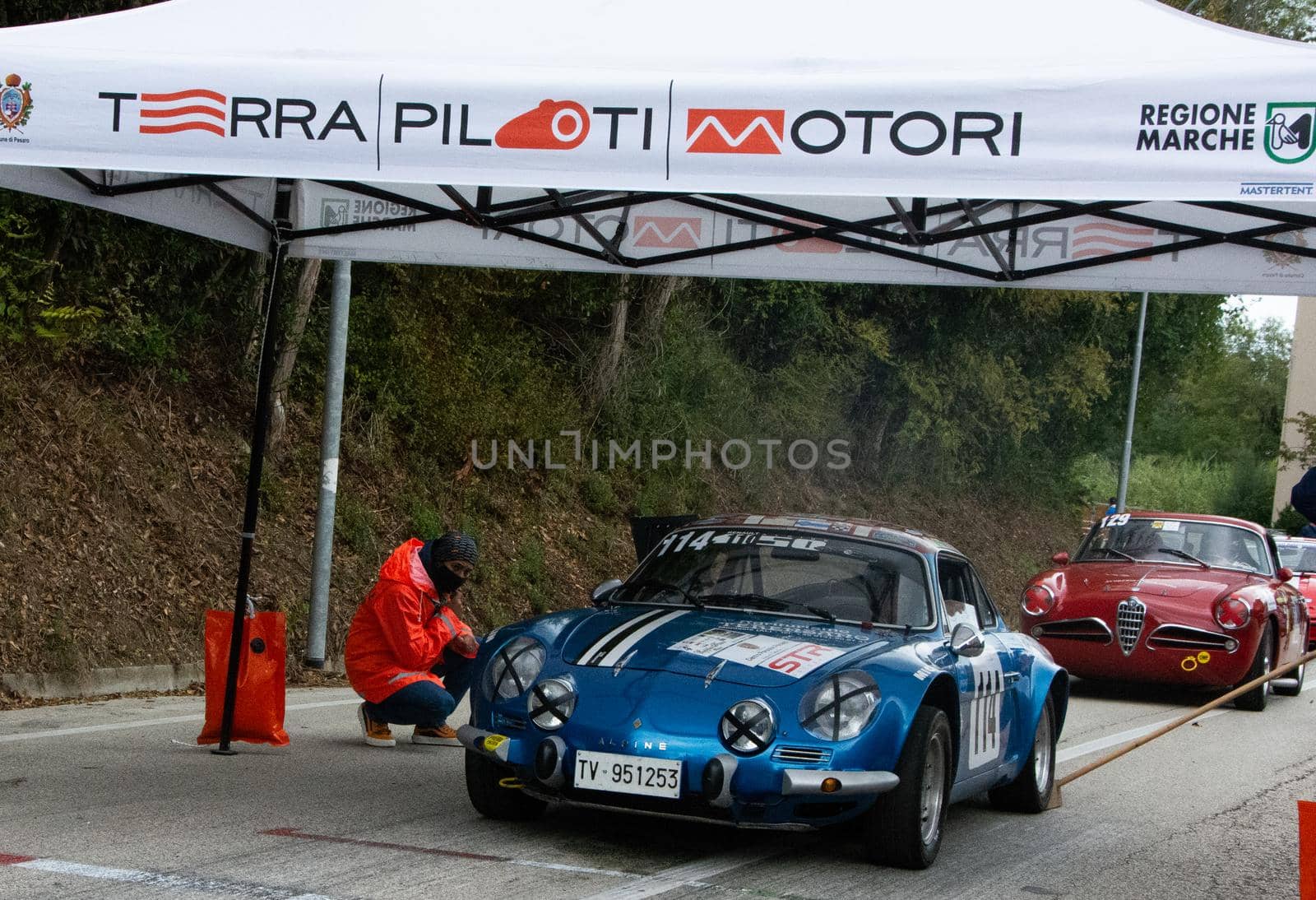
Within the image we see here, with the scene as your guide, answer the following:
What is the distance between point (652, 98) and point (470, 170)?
2.68 ft

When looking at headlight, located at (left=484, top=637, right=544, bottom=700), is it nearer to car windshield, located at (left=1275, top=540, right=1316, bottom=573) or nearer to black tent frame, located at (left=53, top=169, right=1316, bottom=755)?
black tent frame, located at (left=53, top=169, right=1316, bottom=755)

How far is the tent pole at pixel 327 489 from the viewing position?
496 inches

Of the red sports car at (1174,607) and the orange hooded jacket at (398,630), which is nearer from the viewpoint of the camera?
the orange hooded jacket at (398,630)

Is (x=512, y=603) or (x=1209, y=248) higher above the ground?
(x=1209, y=248)

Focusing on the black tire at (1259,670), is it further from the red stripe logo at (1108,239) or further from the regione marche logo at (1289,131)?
the regione marche logo at (1289,131)

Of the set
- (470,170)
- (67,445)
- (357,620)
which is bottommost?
(357,620)

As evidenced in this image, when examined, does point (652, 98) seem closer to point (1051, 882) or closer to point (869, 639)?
point (869, 639)

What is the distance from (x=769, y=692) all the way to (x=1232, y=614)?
871cm

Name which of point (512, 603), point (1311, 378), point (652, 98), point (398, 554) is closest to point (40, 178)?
point (398, 554)

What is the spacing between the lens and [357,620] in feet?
26.7

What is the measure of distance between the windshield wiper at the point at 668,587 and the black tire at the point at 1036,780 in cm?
189

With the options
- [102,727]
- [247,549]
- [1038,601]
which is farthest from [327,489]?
[1038,601]

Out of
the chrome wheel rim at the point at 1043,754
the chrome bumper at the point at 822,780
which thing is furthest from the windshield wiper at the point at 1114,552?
the chrome bumper at the point at 822,780

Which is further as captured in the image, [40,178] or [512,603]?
[512,603]
